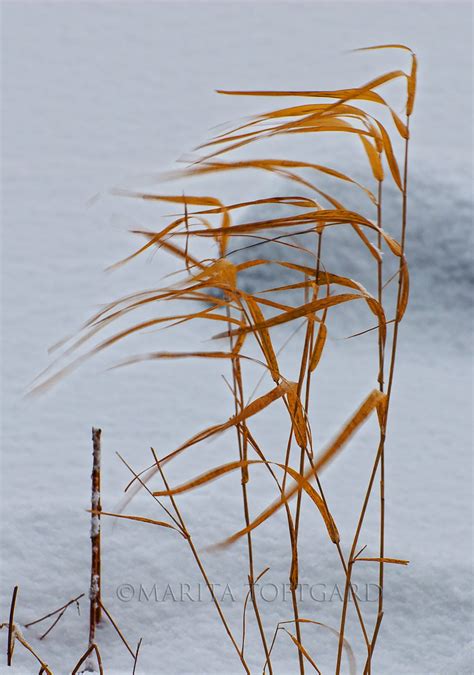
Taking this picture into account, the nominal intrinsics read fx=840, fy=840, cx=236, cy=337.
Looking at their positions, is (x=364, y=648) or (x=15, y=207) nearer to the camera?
(x=364, y=648)

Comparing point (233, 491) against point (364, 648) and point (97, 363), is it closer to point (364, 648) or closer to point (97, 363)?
point (364, 648)

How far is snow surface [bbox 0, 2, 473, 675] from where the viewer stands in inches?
34.2

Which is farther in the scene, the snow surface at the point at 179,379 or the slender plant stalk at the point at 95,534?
the snow surface at the point at 179,379

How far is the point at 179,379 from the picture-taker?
1.56 meters

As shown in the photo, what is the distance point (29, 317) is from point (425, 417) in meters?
0.84

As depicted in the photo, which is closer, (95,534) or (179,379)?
(95,534)

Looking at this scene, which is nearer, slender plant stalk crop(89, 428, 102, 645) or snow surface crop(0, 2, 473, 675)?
slender plant stalk crop(89, 428, 102, 645)

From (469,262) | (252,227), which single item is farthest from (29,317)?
(252,227)

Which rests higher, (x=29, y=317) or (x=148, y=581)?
(x=29, y=317)

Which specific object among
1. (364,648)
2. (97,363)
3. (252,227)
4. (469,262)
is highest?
(252,227)

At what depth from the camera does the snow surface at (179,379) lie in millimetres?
870

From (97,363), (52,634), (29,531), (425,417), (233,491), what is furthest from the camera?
(97,363)

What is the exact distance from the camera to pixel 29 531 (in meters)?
0.94

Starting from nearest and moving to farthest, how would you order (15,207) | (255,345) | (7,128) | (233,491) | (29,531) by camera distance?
1. (29,531)
2. (233,491)
3. (255,345)
4. (15,207)
5. (7,128)
